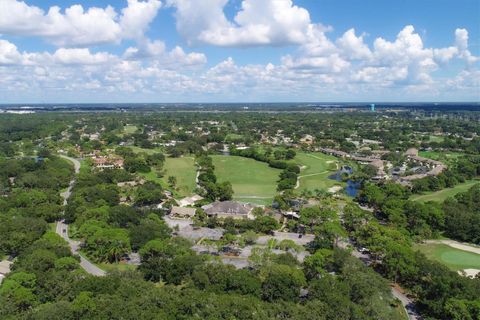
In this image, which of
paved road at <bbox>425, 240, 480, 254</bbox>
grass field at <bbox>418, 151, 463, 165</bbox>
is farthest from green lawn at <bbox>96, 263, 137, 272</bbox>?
grass field at <bbox>418, 151, 463, 165</bbox>

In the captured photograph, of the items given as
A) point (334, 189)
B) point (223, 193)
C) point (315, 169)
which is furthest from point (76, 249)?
point (315, 169)

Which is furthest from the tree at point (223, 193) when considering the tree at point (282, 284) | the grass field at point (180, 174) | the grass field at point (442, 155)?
the grass field at point (442, 155)

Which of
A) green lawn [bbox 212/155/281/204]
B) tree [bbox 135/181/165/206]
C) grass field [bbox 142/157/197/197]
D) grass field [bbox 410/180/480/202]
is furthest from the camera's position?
grass field [bbox 142/157/197/197]

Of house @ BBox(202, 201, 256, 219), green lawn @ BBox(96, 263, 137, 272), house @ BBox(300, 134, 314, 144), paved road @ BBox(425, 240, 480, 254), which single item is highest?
house @ BBox(300, 134, 314, 144)

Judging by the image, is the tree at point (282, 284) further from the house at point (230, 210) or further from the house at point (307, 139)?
the house at point (307, 139)

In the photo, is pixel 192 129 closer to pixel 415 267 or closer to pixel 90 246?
pixel 90 246

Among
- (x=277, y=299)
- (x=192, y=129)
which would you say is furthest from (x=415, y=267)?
(x=192, y=129)

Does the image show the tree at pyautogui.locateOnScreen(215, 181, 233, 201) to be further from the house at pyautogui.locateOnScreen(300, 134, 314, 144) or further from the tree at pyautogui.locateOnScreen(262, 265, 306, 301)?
the house at pyautogui.locateOnScreen(300, 134, 314, 144)
